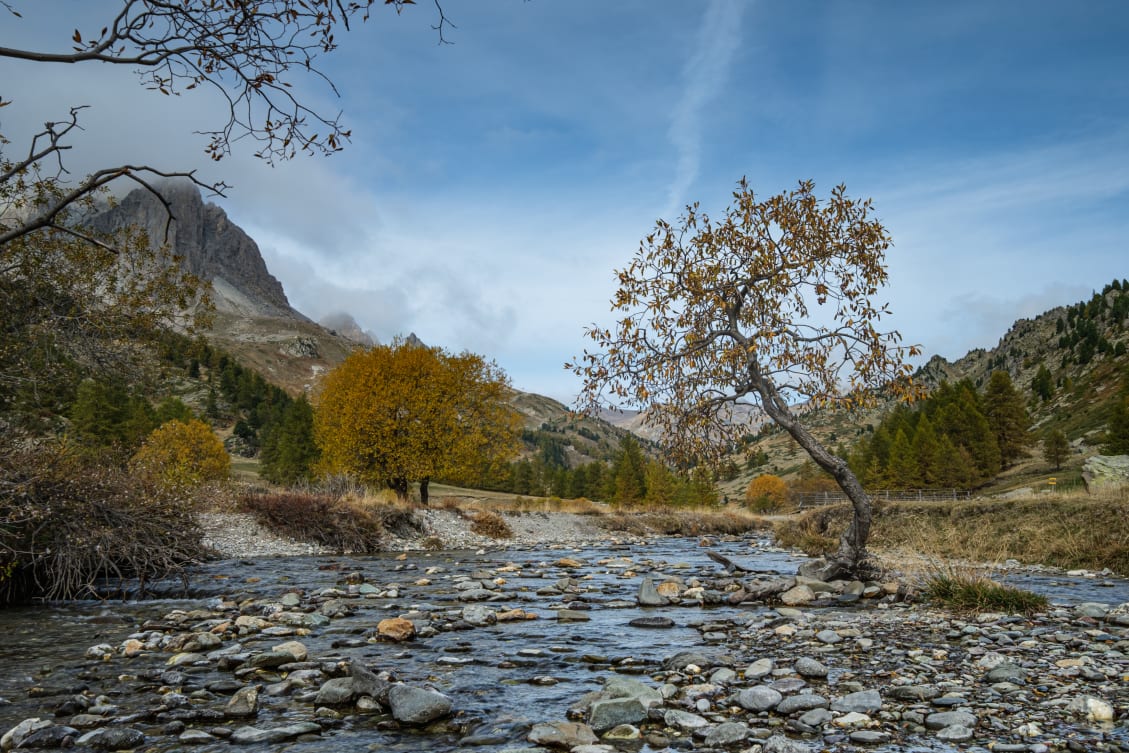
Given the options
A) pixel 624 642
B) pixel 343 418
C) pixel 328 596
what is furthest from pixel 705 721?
pixel 343 418

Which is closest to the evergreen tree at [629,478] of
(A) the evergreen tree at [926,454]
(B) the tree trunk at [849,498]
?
(A) the evergreen tree at [926,454]

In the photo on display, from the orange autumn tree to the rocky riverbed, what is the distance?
25922mm

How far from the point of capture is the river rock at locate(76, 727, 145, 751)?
5.35 meters

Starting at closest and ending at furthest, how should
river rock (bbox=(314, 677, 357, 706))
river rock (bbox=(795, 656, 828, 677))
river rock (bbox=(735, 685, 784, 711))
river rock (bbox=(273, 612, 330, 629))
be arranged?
1. river rock (bbox=(735, 685, 784, 711))
2. river rock (bbox=(314, 677, 357, 706))
3. river rock (bbox=(795, 656, 828, 677))
4. river rock (bbox=(273, 612, 330, 629))

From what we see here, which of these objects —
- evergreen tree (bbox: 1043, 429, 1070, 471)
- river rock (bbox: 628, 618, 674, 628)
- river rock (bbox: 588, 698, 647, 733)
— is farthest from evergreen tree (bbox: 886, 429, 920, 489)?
river rock (bbox: 588, 698, 647, 733)

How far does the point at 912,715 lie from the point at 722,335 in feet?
31.1

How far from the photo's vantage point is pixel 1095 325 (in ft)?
628

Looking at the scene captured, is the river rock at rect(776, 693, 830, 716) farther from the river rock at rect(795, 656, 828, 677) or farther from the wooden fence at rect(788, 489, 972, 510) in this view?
the wooden fence at rect(788, 489, 972, 510)

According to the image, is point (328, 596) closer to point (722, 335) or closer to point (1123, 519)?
point (722, 335)

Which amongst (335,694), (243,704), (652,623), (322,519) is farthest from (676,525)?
(243,704)

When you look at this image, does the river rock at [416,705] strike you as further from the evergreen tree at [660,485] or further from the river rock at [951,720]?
the evergreen tree at [660,485]

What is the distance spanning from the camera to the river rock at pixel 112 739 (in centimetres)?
535

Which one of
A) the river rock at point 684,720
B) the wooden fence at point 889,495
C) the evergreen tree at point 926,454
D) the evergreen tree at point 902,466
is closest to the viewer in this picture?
the river rock at point 684,720

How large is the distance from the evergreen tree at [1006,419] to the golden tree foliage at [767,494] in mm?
39219
